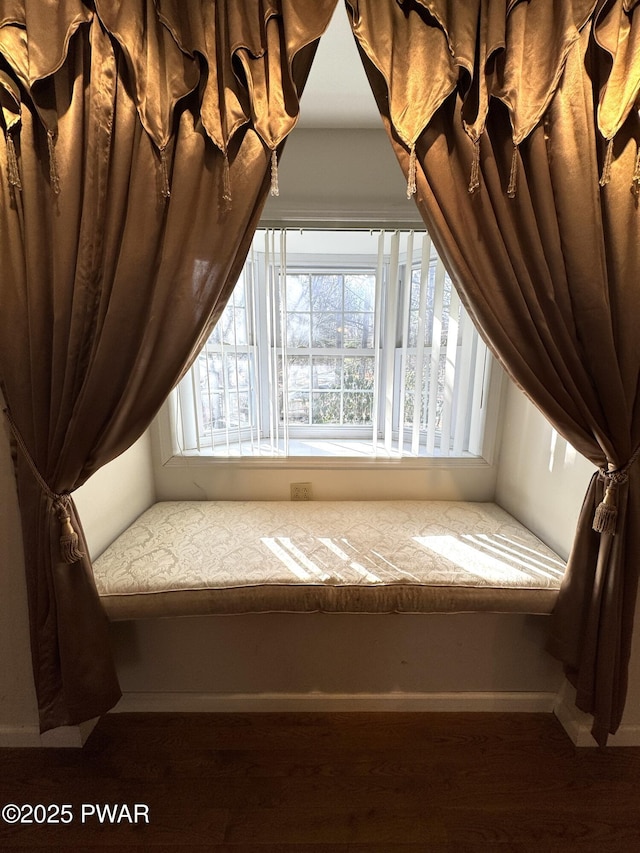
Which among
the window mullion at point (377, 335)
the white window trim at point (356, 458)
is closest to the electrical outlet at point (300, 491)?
the white window trim at point (356, 458)

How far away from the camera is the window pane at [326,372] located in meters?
1.97

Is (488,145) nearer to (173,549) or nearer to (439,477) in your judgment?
(439,477)

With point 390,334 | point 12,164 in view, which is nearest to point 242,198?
point 12,164

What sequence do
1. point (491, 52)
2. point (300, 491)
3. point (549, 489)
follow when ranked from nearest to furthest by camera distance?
point (491, 52) → point (549, 489) → point (300, 491)

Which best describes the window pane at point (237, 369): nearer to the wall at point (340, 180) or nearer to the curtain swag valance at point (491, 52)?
the wall at point (340, 180)

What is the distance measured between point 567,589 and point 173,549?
1.36 m

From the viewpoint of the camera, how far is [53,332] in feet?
3.27

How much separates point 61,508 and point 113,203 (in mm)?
858

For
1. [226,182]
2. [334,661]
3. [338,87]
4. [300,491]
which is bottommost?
[334,661]

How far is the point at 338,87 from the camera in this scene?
1371 mm

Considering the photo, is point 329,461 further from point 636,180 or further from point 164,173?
point 636,180

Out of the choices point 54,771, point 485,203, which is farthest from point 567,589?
point 54,771

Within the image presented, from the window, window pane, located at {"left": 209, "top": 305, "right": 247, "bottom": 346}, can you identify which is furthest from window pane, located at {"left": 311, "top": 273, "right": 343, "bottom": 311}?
window pane, located at {"left": 209, "top": 305, "right": 247, "bottom": 346}

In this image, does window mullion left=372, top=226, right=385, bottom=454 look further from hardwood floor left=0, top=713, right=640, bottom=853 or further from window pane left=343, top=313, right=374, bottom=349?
hardwood floor left=0, top=713, right=640, bottom=853
